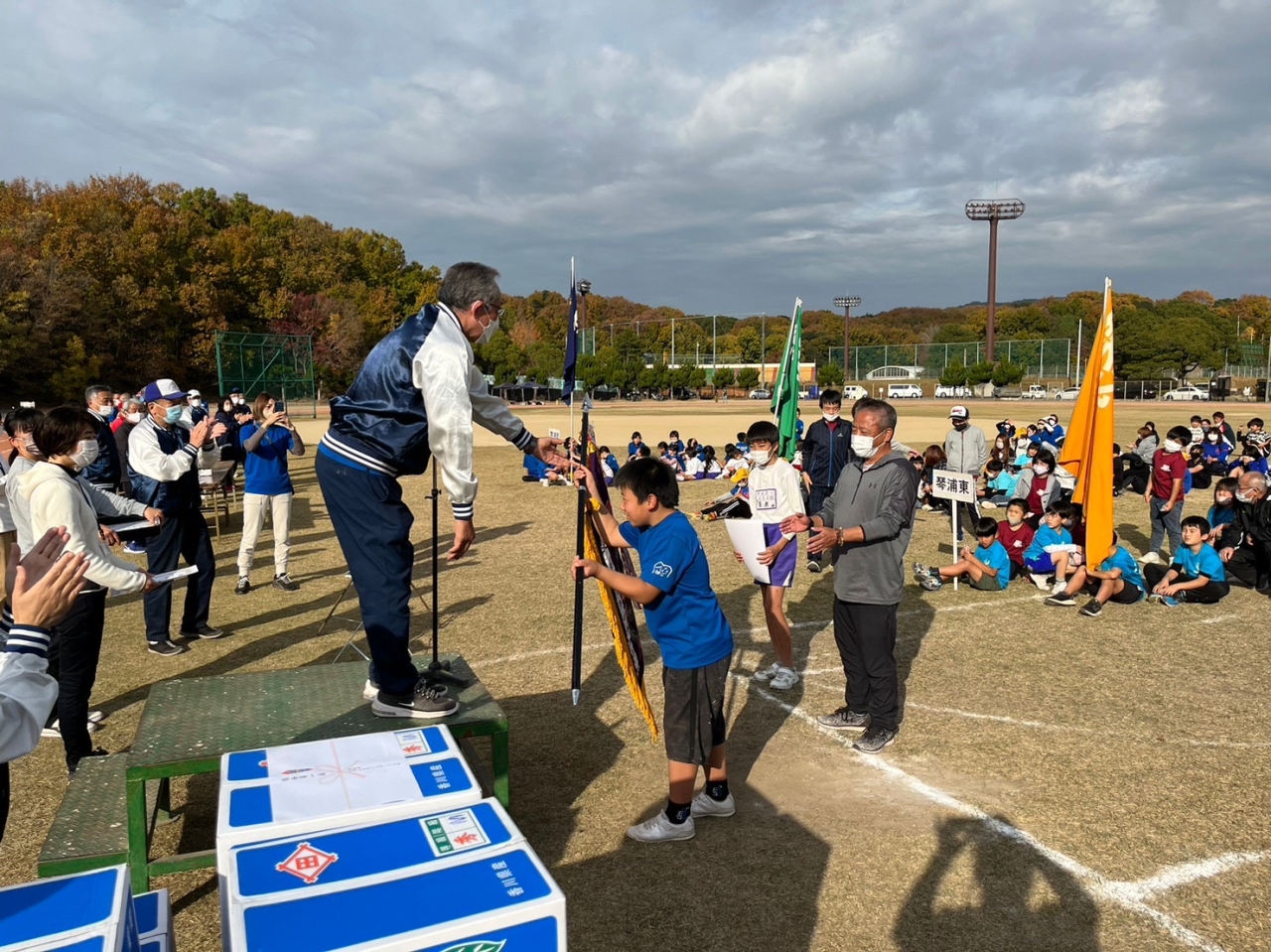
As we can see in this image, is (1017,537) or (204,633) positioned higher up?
(1017,537)

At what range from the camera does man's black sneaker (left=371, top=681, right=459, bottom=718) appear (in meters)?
4.27

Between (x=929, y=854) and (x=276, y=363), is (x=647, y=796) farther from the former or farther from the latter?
(x=276, y=363)

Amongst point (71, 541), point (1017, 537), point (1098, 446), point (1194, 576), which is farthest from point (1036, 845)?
point (1017, 537)

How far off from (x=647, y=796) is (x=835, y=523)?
2.19 metres

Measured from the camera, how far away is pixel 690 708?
4.31 m

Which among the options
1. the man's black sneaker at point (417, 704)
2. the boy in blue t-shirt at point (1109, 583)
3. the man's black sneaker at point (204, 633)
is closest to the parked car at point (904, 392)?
the boy in blue t-shirt at point (1109, 583)

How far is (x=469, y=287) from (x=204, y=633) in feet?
18.8

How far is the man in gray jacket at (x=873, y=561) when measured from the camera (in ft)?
17.9

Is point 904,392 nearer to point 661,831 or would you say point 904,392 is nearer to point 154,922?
point 661,831

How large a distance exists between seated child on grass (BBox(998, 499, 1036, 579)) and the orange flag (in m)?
0.96

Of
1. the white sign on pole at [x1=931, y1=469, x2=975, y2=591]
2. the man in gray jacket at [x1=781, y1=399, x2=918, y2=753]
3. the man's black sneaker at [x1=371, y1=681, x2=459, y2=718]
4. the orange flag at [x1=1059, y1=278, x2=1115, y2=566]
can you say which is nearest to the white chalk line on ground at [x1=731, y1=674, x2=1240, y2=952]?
the man in gray jacket at [x1=781, y1=399, x2=918, y2=753]

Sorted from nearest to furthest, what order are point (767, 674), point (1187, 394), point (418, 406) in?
point (418, 406), point (767, 674), point (1187, 394)

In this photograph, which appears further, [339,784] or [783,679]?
[783,679]

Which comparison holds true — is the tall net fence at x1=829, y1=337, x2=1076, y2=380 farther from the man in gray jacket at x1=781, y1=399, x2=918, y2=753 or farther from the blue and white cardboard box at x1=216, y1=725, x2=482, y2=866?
the blue and white cardboard box at x1=216, y1=725, x2=482, y2=866
